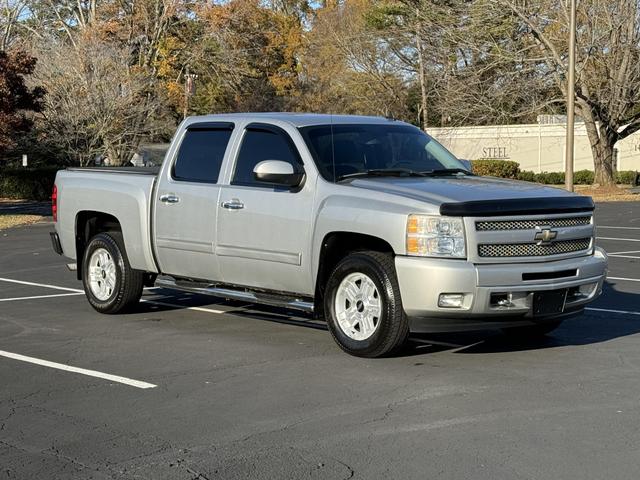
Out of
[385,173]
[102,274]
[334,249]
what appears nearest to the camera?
[334,249]

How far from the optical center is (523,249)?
25.3 ft

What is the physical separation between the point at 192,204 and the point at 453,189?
2.71 meters

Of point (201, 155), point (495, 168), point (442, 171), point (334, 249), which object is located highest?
point (201, 155)

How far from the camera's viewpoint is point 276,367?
7746 mm

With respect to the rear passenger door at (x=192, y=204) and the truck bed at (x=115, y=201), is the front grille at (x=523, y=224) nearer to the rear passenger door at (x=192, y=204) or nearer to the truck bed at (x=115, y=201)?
the rear passenger door at (x=192, y=204)

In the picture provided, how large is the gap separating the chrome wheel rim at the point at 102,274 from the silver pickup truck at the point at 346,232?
0.07 feet

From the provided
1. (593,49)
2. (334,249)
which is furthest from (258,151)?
(593,49)

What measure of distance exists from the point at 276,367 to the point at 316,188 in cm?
160

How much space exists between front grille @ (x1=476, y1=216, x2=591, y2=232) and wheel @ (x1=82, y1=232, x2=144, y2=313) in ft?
13.4

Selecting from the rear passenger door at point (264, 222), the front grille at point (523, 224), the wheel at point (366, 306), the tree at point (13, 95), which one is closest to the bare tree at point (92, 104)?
the tree at point (13, 95)

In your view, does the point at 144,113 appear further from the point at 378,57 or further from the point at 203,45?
the point at 378,57

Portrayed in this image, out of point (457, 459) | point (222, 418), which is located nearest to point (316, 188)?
point (222, 418)

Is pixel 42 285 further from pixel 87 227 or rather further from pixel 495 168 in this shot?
pixel 495 168

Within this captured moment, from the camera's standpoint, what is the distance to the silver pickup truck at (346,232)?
297 inches
